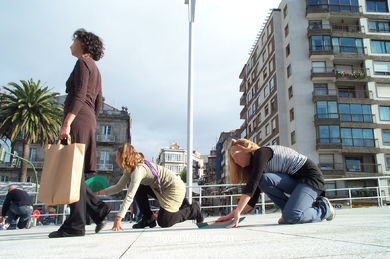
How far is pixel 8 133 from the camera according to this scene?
27.7 m

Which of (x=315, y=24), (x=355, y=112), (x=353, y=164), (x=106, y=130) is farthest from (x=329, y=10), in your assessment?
(x=106, y=130)

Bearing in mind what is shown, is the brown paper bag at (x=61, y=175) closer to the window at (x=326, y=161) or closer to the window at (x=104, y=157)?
the window at (x=326, y=161)

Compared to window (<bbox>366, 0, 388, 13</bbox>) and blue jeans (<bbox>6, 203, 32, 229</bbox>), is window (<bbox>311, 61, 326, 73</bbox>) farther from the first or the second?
blue jeans (<bbox>6, 203, 32, 229</bbox>)

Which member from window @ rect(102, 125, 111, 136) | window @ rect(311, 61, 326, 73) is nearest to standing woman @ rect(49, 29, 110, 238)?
window @ rect(311, 61, 326, 73)

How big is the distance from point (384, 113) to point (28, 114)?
31989 millimetres

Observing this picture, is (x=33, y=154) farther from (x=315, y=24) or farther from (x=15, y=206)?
(x=315, y=24)

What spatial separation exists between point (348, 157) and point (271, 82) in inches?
444

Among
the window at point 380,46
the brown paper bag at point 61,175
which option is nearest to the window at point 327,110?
the window at point 380,46

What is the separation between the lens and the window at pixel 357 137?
1163 inches

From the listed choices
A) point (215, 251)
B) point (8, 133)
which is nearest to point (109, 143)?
point (8, 133)

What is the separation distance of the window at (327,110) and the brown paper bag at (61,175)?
97.6 ft

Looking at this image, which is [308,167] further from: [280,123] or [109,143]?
[109,143]

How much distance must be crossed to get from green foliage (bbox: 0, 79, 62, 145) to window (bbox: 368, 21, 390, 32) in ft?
101

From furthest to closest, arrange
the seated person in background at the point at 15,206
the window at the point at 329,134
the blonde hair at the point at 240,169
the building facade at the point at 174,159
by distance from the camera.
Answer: the building facade at the point at 174,159, the window at the point at 329,134, the seated person in background at the point at 15,206, the blonde hair at the point at 240,169
